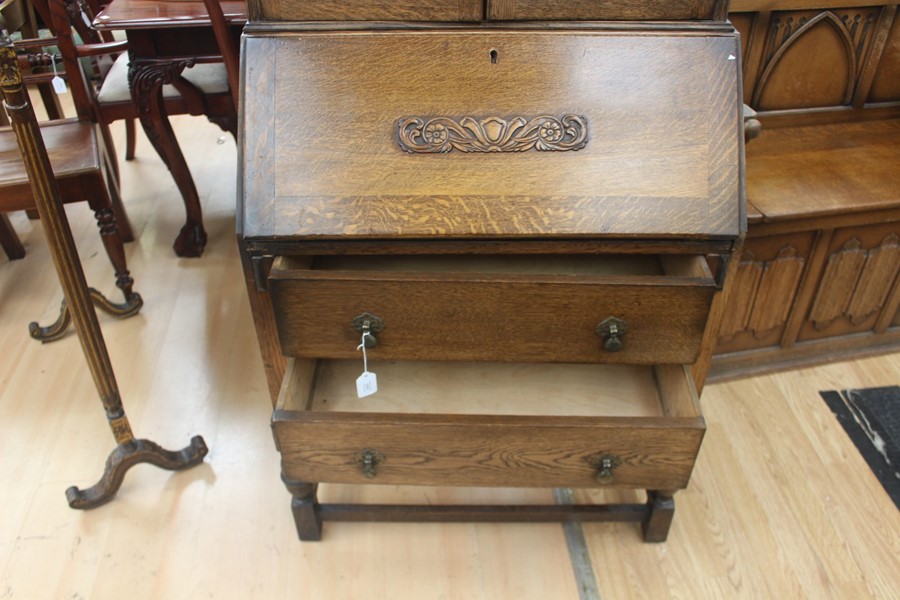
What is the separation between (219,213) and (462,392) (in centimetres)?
150

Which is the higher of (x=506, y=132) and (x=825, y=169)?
(x=506, y=132)

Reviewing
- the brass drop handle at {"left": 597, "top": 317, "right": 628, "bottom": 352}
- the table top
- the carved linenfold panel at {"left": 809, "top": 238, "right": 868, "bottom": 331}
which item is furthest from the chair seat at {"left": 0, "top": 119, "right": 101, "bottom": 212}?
the carved linenfold panel at {"left": 809, "top": 238, "right": 868, "bottom": 331}

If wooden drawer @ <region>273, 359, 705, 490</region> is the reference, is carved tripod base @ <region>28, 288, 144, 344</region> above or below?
below

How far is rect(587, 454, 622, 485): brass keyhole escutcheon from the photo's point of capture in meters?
1.23

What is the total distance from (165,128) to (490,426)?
1429 millimetres

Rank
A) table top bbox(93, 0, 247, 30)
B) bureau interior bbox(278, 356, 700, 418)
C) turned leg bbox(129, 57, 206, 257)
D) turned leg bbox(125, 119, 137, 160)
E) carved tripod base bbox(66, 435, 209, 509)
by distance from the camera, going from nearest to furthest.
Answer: bureau interior bbox(278, 356, 700, 418) < carved tripod base bbox(66, 435, 209, 509) < table top bbox(93, 0, 247, 30) < turned leg bbox(129, 57, 206, 257) < turned leg bbox(125, 119, 137, 160)

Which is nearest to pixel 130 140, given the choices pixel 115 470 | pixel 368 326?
pixel 115 470

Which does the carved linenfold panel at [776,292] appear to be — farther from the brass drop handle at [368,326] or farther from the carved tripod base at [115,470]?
the carved tripod base at [115,470]

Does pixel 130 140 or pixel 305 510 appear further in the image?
pixel 130 140

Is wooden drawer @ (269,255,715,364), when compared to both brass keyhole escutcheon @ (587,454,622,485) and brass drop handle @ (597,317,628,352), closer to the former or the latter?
brass drop handle @ (597,317,628,352)

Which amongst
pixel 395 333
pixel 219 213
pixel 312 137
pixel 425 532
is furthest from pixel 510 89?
pixel 219 213

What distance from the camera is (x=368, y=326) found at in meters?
1.18

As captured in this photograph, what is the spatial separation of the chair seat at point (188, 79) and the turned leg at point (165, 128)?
0.35 feet

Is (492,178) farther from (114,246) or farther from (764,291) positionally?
(114,246)
